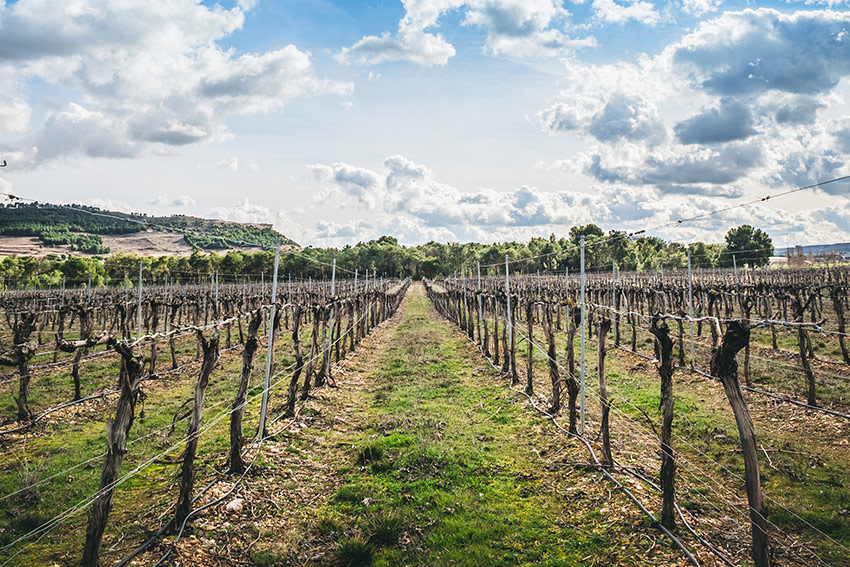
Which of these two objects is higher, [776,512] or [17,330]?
[17,330]

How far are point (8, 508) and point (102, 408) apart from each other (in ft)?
19.9

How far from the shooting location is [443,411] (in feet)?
35.7

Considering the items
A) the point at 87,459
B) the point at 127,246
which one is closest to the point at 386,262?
the point at 127,246

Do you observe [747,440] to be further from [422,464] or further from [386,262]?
[386,262]

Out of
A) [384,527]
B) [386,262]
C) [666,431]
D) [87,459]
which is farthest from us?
[386,262]

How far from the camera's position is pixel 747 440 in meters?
4.40

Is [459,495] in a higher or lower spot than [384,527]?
lower

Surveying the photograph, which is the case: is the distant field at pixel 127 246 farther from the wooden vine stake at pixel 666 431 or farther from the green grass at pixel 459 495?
the wooden vine stake at pixel 666 431

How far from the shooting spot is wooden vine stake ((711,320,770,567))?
4367 mm

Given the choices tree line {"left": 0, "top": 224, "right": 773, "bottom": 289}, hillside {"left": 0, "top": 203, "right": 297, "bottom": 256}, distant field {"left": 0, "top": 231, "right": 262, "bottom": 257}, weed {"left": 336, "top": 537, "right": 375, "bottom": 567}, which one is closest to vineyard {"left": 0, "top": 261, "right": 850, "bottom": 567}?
weed {"left": 336, "top": 537, "right": 375, "bottom": 567}

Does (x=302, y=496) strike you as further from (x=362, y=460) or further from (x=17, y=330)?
(x=17, y=330)

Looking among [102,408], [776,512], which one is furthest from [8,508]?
[776,512]

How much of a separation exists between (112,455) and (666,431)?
20.9 feet

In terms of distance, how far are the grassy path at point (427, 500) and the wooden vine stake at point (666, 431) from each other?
1.28 ft
